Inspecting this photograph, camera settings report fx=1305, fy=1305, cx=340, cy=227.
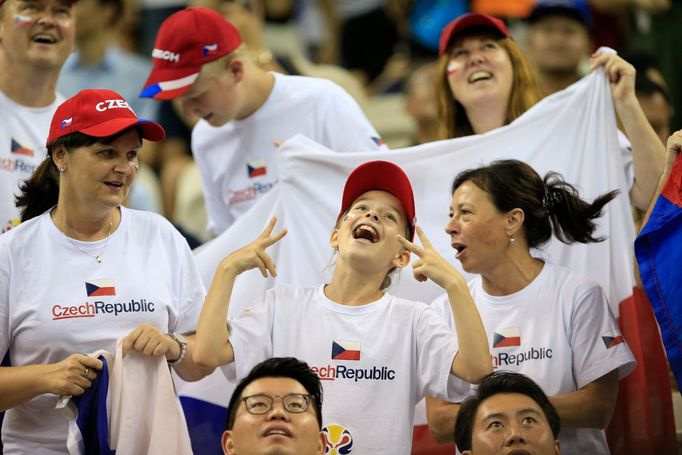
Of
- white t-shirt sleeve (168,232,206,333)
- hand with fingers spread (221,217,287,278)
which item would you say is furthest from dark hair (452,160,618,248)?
white t-shirt sleeve (168,232,206,333)

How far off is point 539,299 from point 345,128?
1672 millimetres

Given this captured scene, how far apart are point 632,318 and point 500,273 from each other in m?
0.70

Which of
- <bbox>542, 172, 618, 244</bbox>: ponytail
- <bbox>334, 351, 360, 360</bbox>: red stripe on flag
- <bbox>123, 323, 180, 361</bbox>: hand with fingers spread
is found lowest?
<bbox>334, 351, 360, 360</bbox>: red stripe on flag

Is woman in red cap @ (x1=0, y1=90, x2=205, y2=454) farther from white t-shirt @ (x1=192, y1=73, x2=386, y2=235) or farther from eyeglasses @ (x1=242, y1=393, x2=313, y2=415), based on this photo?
white t-shirt @ (x1=192, y1=73, x2=386, y2=235)

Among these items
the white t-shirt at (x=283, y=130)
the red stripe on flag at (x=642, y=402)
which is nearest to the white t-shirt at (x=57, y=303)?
the white t-shirt at (x=283, y=130)

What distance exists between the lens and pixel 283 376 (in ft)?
15.2

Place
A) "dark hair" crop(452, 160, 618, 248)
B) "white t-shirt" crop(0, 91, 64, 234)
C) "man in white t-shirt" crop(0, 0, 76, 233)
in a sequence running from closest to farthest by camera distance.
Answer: "dark hair" crop(452, 160, 618, 248) < "white t-shirt" crop(0, 91, 64, 234) < "man in white t-shirt" crop(0, 0, 76, 233)

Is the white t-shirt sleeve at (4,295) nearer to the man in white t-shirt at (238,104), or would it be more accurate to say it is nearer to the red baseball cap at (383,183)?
the red baseball cap at (383,183)

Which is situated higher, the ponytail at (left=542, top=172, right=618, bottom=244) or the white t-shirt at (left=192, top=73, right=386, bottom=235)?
the white t-shirt at (left=192, top=73, right=386, bottom=235)

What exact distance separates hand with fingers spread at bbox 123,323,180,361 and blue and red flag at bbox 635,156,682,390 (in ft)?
6.16

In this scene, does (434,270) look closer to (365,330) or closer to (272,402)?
(365,330)

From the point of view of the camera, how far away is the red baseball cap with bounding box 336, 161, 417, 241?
207 inches

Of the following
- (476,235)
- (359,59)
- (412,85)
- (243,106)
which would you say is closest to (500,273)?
(476,235)

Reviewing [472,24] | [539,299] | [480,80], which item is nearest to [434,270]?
[539,299]
